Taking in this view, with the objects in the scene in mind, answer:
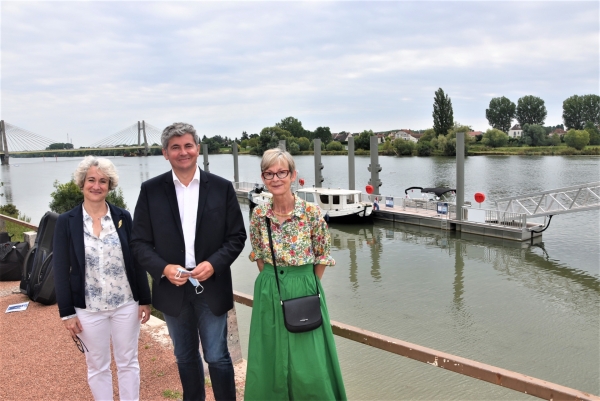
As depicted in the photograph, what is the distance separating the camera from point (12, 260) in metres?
6.41

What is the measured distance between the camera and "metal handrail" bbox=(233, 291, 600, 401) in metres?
2.15

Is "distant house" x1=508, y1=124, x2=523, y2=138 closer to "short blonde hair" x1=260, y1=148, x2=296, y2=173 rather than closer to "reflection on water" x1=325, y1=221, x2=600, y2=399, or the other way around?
"reflection on water" x1=325, y1=221, x2=600, y2=399

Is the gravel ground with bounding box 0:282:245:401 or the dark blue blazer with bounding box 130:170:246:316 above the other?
the dark blue blazer with bounding box 130:170:246:316

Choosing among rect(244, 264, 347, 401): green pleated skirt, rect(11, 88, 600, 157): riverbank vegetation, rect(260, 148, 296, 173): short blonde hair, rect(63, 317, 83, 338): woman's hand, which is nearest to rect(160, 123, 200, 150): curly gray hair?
rect(260, 148, 296, 173): short blonde hair

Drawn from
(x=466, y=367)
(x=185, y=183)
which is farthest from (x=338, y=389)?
(x=185, y=183)

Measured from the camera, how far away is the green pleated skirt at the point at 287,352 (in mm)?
2295

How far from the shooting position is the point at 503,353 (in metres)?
7.65

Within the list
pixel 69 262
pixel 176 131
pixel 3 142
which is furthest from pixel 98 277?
pixel 3 142

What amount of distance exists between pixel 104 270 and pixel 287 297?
1.08 meters

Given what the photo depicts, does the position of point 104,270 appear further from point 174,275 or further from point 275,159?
point 275,159

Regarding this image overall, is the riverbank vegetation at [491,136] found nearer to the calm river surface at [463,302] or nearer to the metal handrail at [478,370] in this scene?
the calm river surface at [463,302]

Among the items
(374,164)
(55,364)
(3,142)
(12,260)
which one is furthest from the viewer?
(3,142)

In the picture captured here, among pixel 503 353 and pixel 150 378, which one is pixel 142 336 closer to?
pixel 150 378

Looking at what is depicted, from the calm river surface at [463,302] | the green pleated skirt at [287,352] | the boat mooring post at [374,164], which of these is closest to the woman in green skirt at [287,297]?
the green pleated skirt at [287,352]
